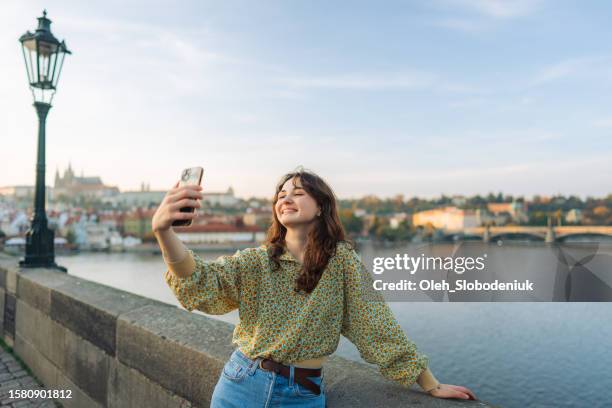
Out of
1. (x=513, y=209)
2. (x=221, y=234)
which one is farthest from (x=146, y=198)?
(x=513, y=209)

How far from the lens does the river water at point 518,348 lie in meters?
9.50

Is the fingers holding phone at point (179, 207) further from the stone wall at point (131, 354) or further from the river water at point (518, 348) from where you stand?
the river water at point (518, 348)

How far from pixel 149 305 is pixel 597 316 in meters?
17.8

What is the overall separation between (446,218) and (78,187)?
6841 cm

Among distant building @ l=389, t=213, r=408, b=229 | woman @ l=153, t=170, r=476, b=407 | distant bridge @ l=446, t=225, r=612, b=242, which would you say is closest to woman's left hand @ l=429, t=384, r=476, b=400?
woman @ l=153, t=170, r=476, b=407

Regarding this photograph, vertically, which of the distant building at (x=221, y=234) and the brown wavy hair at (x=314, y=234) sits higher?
the brown wavy hair at (x=314, y=234)

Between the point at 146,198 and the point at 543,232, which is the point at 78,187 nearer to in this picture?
the point at 146,198

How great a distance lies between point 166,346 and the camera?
1.87m

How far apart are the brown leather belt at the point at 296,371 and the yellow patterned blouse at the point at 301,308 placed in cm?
2

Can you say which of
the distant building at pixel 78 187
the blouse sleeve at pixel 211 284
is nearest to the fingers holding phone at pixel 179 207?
the blouse sleeve at pixel 211 284

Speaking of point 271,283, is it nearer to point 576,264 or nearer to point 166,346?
point 166,346

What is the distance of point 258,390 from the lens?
1235 mm

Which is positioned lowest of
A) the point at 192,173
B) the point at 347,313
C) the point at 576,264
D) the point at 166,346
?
the point at 576,264

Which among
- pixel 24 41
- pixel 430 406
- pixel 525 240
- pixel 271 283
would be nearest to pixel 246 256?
pixel 271 283
